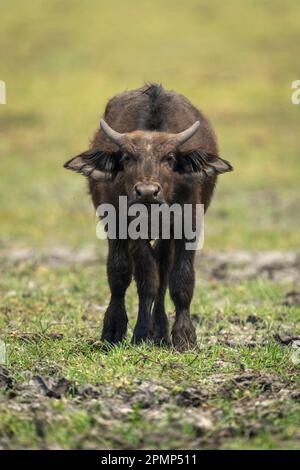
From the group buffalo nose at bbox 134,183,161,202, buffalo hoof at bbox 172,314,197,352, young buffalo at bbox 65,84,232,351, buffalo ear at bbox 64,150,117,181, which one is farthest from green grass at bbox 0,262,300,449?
buffalo ear at bbox 64,150,117,181

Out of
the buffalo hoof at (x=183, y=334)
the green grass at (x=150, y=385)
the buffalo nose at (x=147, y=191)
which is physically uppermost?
the buffalo nose at (x=147, y=191)

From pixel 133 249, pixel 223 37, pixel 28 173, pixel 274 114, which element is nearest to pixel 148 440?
pixel 133 249

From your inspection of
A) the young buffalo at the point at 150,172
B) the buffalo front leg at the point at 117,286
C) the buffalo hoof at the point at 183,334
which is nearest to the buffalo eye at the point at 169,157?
the young buffalo at the point at 150,172

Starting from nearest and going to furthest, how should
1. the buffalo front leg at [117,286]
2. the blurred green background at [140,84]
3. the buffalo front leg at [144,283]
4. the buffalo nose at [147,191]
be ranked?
the buffalo nose at [147,191], the buffalo front leg at [144,283], the buffalo front leg at [117,286], the blurred green background at [140,84]

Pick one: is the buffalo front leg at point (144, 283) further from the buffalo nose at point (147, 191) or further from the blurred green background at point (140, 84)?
the blurred green background at point (140, 84)

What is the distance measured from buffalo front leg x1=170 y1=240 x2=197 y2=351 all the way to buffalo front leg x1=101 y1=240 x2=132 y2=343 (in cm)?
44

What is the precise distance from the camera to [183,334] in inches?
388

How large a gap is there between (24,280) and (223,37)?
42.5 meters

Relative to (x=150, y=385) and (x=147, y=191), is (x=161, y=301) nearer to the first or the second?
(x=147, y=191)

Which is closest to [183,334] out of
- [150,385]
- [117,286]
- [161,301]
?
[117,286]

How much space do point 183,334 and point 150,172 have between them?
1.60 meters

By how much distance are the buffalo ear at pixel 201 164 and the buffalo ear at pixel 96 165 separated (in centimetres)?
63

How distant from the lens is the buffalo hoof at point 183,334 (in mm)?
9750

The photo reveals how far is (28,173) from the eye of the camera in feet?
98.8
